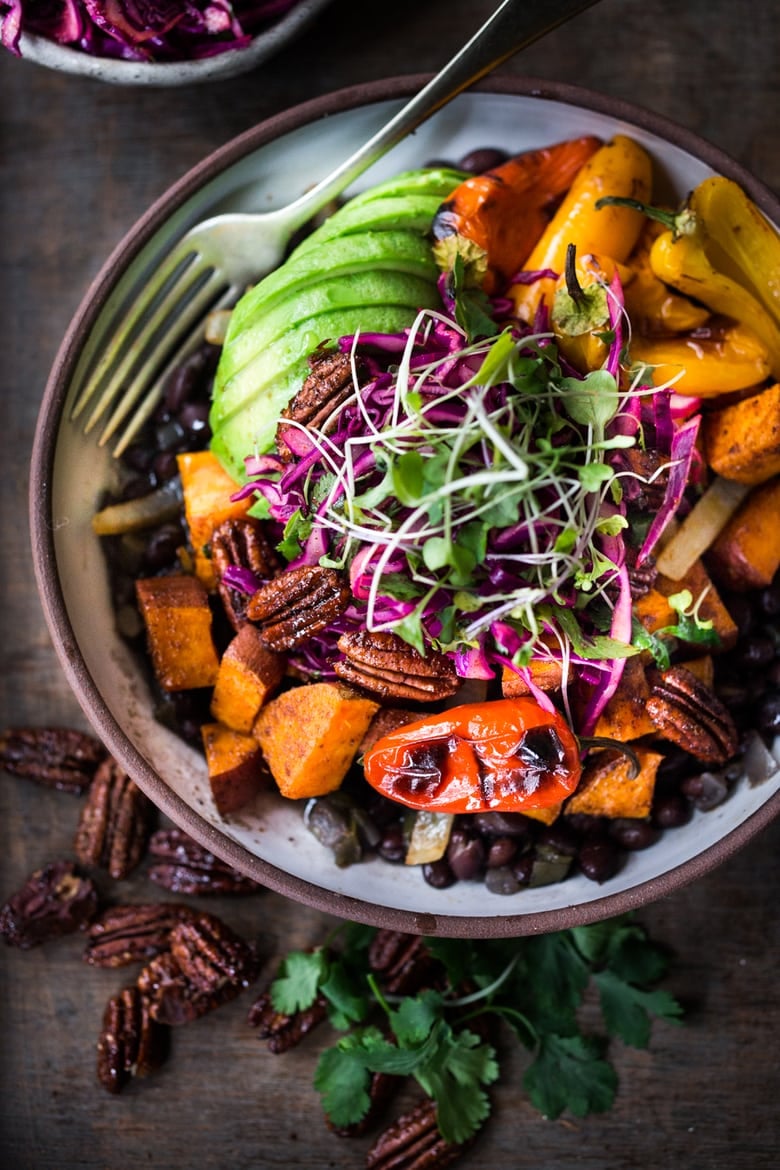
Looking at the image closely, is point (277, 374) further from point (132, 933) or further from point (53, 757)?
point (132, 933)

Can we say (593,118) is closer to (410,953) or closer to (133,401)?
(133,401)

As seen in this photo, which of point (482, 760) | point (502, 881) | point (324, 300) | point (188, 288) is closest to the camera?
point (482, 760)

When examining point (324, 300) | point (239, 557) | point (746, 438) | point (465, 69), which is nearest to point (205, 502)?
point (239, 557)

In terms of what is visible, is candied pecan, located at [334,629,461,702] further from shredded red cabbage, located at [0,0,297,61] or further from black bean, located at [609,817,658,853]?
shredded red cabbage, located at [0,0,297,61]

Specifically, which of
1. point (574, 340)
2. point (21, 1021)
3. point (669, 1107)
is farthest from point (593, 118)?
point (21, 1021)

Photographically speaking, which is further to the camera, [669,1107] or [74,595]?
[669,1107]

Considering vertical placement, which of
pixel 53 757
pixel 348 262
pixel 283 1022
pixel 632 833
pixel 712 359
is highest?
pixel 348 262
